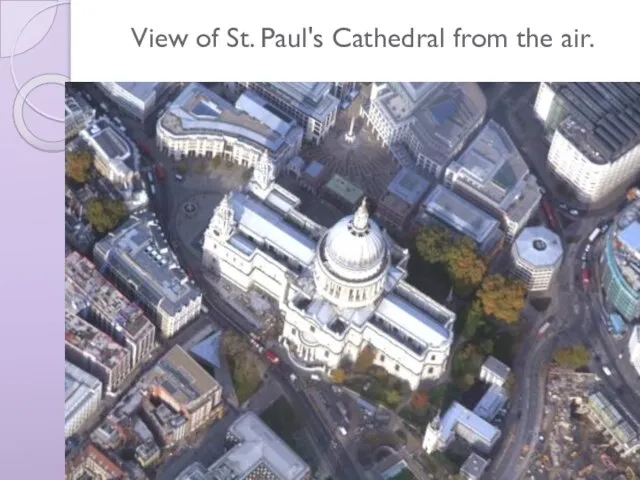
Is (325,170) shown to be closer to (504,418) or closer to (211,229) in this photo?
(211,229)

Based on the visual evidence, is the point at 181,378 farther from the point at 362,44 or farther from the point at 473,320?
the point at 362,44

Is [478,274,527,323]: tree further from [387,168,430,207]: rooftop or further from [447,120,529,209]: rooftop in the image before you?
[387,168,430,207]: rooftop

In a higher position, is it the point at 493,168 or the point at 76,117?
the point at 493,168

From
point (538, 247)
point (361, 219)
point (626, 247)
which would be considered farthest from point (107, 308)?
point (626, 247)

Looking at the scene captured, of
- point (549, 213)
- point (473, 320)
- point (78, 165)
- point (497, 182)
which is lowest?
point (78, 165)

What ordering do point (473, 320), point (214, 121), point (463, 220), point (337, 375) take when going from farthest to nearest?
point (214, 121)
point (463, 220)
point (473, 320)
point (337, 375)

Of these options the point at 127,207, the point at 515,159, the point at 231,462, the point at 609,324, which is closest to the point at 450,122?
the point at 515,159

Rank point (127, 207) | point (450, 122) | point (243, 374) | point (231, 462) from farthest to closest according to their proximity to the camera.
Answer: point (450, 122)
point (127, 207)
point (243, 374)
point (231, 462)
